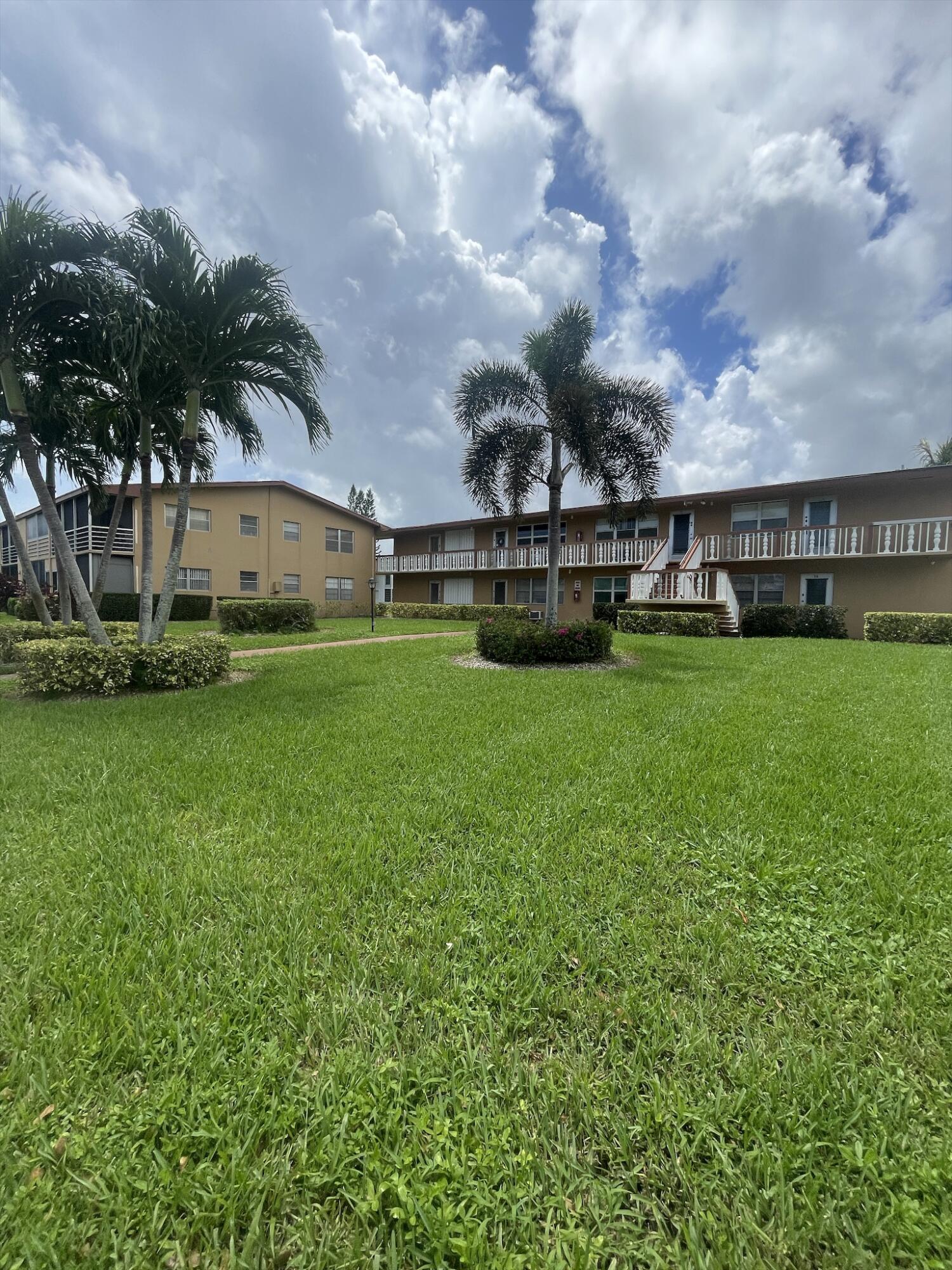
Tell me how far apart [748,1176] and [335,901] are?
197cm

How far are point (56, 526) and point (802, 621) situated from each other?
19857mm

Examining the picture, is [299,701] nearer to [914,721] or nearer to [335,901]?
[335,901]

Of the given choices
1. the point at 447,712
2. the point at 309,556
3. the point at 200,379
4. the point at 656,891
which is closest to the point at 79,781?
the point at 447,712

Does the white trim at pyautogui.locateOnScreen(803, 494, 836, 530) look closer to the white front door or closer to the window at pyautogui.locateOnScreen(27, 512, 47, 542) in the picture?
the white front door

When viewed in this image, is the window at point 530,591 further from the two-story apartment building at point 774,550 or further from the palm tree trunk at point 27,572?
the palm tree trunk at point 27,572

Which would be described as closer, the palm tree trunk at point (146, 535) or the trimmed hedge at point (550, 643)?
the palm tree trunk at point (146, 535)

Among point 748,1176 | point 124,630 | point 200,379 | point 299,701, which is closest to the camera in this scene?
point 748,1176

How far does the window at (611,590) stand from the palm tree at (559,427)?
1057 centimetres

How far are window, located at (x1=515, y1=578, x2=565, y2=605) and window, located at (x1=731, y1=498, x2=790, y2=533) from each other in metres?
9.05

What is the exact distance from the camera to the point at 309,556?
27.9 m

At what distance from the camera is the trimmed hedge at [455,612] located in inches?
925

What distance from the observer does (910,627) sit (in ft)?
48.9

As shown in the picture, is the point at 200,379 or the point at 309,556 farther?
the point at 309,556

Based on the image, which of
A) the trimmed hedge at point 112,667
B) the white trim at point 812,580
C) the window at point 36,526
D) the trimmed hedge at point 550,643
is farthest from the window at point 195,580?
the white trim at point 812,580
